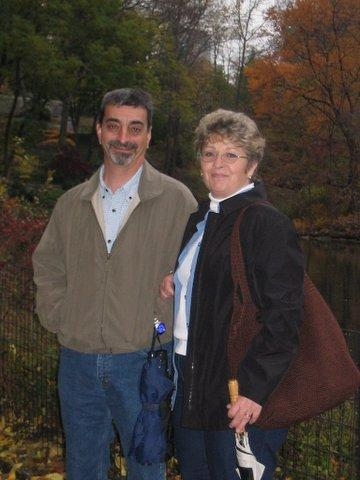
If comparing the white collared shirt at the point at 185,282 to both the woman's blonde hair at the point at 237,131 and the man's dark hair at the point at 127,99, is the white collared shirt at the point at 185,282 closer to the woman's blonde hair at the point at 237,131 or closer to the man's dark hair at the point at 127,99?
the woman's blonde hair at the point at 237,131

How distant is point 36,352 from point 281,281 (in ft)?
10.0

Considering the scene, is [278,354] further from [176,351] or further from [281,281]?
[176,351]

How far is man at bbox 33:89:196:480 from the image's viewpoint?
309 centimetres

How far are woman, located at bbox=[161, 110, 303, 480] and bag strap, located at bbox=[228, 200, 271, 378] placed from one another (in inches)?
0.8

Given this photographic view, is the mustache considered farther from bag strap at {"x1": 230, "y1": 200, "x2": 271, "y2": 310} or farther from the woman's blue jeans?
the woman's blue jeans

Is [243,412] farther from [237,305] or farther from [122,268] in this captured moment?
[122,268]

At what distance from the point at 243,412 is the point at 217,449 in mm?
281

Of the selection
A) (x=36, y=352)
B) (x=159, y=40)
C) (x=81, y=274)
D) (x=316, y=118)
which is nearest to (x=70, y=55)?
(x=159, y=40)

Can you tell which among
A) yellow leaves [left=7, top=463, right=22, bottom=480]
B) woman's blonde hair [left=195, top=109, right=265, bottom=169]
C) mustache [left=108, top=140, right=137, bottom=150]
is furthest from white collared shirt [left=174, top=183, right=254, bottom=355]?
yellow leaves [left=7, top=463, right=22, bottom=480]

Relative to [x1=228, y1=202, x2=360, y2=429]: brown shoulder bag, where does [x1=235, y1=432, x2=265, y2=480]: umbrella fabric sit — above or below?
below

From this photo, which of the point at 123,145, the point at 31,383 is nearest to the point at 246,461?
the point at 123,145

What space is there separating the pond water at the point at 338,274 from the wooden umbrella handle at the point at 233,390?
39.3 feet

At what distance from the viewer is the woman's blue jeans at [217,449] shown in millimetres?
2574

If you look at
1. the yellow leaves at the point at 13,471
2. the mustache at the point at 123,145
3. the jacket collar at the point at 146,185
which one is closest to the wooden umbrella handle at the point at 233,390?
the jacket collar at the point at 146,185
